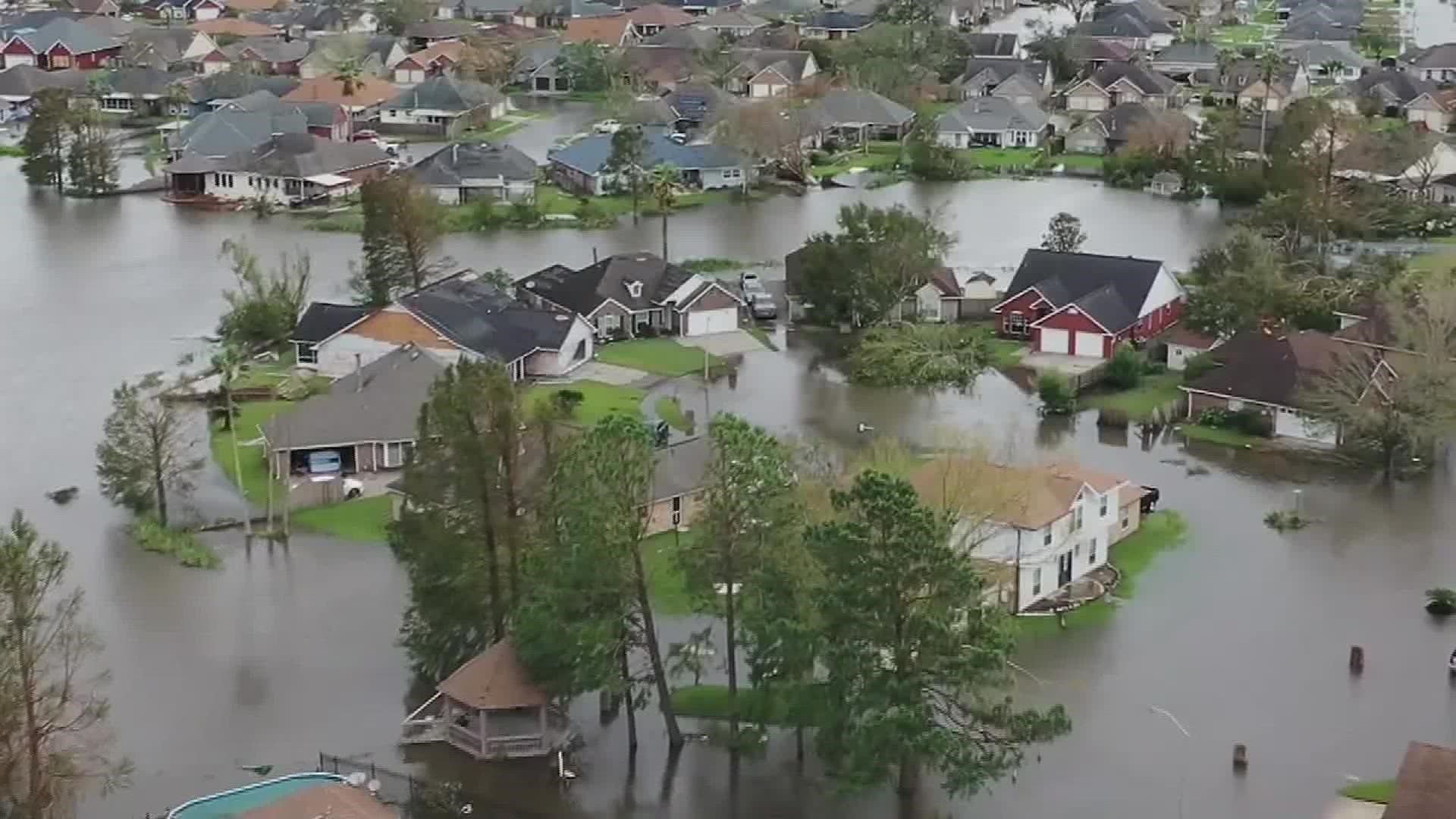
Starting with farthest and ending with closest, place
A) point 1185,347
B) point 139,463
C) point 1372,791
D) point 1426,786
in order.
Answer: point 1185,347
point 139,463
point 1372,791
point 1426,786

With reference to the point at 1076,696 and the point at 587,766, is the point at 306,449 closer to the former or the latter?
the point at 587,766

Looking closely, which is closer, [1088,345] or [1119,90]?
[1088,345]

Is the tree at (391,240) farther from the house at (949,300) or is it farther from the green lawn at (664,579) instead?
the green lawn at (664,579)

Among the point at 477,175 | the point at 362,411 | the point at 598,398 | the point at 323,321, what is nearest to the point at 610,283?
the point at 598,398

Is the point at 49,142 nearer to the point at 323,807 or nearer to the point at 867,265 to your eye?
the point at 867,265

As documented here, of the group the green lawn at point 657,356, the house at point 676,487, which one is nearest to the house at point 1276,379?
the green lawn at point 657,356

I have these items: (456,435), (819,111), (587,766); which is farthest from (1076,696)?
(819,111)
